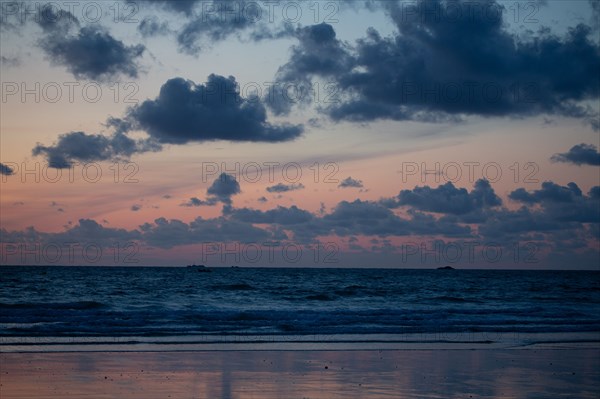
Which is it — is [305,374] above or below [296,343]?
above

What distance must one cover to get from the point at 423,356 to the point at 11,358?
12332 mm

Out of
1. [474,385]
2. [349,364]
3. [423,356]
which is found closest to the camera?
[474,385]

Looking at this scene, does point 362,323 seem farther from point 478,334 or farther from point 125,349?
point 125,349

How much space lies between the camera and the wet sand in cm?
1528

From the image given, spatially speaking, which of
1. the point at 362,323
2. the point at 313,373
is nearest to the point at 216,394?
the point at 313,373

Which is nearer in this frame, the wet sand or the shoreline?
the wet sand

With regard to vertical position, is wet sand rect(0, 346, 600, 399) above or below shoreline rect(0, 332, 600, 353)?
above

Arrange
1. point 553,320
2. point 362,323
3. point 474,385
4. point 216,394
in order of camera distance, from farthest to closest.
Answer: point 553,320 < point 362,323 < point 474,385 < point 216,394

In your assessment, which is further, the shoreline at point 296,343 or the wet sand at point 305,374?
the shoreline at point 296,343

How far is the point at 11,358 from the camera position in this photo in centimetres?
2027

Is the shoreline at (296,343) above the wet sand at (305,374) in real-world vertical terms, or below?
below

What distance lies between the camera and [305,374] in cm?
1764

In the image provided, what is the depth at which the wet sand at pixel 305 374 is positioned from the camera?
50.1 feet

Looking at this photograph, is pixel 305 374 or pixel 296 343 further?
pixel 296 343
